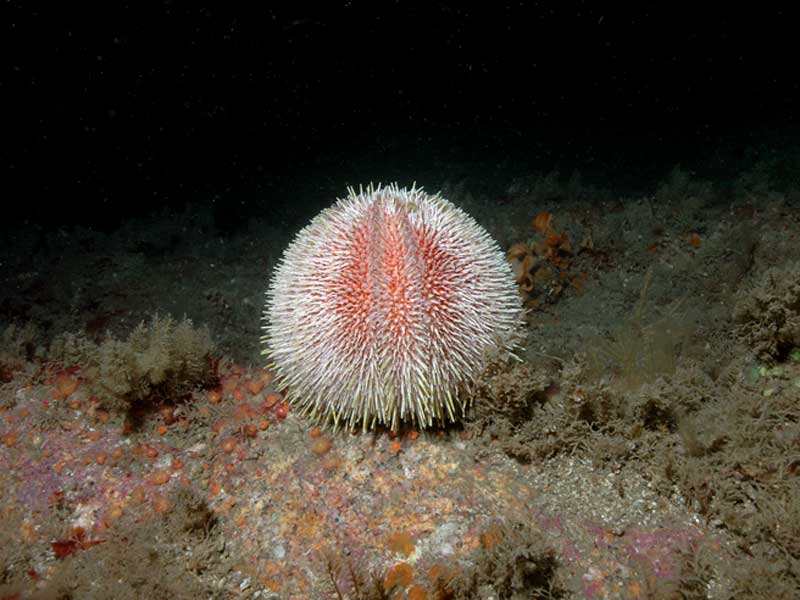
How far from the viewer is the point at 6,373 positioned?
432cm

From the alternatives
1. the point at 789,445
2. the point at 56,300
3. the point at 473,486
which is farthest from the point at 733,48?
the point at 56,300

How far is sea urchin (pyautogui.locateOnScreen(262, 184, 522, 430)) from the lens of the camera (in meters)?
3.28

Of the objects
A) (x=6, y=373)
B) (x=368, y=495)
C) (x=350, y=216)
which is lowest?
(x=368, y=495)

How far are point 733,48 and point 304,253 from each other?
1272 cm

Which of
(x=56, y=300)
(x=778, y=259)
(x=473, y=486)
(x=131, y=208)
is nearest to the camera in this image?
(x=473, y=486)

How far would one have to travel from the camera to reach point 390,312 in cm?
328

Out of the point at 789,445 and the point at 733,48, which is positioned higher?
the point at 733,48

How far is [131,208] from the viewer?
10.1m

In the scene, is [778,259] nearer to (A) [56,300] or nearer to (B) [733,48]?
(A) [56,300]

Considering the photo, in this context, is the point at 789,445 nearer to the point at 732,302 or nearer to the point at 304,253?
the point at 732,302

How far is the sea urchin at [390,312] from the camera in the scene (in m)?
3.28

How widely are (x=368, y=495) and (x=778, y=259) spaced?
A: 12.2 feet

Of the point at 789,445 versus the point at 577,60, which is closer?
the point at 789,445

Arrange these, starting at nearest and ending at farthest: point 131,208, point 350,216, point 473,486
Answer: point 473,486 < point 350,216 < point 131,208
